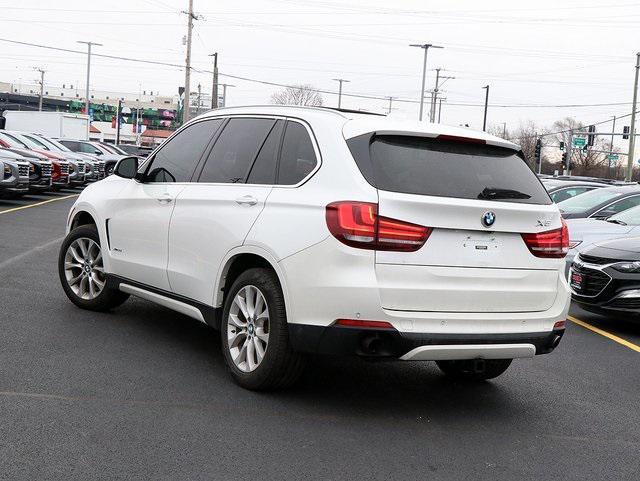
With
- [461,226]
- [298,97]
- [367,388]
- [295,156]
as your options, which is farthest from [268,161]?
[298,97]

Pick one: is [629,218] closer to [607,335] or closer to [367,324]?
[607,335]

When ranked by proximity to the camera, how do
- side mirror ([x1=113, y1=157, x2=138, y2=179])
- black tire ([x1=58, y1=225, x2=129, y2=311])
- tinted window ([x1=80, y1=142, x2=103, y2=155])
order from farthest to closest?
tinted window ([x1=80, y1=142, x2=103, y2=155]) < black tire ([x1=58, y1=225, x2=129, y2=311]) < side mirror ([x1=113, y1=157, x2=138, y2=179])

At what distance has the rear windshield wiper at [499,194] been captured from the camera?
193 inches

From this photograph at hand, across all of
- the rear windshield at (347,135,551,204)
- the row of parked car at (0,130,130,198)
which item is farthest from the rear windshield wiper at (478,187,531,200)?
the row of parked car at (0,130,130,198)

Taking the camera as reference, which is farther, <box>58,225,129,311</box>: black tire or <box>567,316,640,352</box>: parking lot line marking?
<box>567,316,640,352</box>: parking lot line marking

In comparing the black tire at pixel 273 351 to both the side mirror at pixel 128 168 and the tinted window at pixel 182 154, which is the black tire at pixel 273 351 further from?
the side mirror at pixel 128 168

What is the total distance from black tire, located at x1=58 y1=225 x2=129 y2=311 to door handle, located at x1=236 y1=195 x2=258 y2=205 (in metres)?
2.35

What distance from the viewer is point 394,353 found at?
15.1ft

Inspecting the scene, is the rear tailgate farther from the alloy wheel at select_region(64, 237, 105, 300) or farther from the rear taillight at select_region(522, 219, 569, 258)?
the alloy wheel at select_region(64, 237, 105, 300)

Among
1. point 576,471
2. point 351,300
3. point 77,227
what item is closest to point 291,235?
point 351,300

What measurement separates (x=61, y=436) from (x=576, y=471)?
Result: 2686 millimetres

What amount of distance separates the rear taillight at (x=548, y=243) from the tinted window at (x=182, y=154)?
8.39 feet

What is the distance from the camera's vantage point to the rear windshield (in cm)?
473

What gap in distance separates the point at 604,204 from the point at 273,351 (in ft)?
30.8
